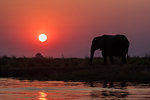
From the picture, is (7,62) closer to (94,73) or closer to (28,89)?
(94,73)

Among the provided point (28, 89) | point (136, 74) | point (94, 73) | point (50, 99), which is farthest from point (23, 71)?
point (50, 99)

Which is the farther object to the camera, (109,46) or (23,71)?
(109,46)

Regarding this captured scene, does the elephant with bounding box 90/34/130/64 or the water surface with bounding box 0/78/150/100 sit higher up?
the elephant with bounding box 90/34/130/64

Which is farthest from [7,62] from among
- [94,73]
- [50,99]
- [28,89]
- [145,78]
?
[50,99]

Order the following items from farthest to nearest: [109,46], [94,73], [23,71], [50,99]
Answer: [109,46] → [23,71] → [94,73] → [50,99]

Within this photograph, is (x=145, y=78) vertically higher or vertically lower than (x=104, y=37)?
lower

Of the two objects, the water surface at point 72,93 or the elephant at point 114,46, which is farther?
the elephant at point 114,46

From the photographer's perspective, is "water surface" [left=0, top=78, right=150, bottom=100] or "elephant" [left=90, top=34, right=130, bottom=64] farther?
"elephant" [left=90, top=34, right=130, bottom=64]

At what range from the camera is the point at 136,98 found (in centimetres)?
1627

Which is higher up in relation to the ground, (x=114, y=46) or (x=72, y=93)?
(x=114, y=46)

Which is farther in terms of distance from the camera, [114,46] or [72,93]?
[114,46]

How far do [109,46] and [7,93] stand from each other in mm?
17639

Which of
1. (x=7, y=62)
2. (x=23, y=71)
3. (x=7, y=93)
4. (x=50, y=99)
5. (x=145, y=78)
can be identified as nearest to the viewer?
(x=50, y=99)

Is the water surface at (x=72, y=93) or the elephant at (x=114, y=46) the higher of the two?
the elephant at (x=114, y=46)
